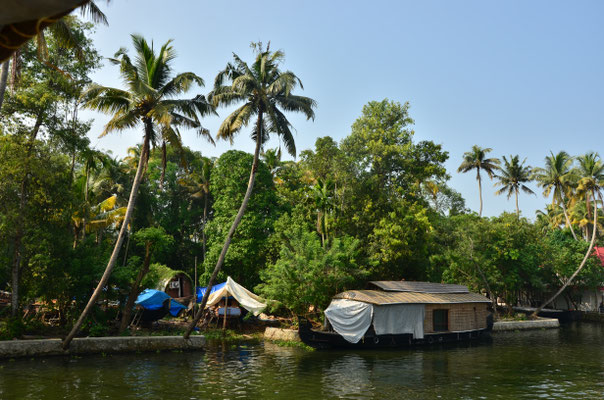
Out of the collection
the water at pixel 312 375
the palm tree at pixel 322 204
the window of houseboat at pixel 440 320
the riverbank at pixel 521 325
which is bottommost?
the water at pixel 312 375

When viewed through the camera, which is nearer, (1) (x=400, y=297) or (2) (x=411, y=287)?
(1) (x=400, y=297)

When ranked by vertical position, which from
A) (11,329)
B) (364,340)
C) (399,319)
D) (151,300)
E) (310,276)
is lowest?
(364,340)

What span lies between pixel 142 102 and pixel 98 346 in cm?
1066

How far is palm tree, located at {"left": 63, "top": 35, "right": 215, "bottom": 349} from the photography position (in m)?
18.4

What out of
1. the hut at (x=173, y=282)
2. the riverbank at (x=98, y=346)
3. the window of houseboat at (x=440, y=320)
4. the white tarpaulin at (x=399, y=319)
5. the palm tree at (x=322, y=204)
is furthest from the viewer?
the hut at (x=173, y=282)

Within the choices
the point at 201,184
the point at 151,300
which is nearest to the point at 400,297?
the point at 151,300

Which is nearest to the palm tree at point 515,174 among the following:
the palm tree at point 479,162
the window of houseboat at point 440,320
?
the palm tree at point 479,162

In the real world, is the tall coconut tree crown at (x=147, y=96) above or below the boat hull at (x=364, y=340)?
above

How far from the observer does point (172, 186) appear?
1766 inches

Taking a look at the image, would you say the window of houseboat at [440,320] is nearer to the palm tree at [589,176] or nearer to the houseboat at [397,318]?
the houseboat at [397,318]

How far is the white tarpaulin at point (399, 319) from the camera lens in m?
22.8

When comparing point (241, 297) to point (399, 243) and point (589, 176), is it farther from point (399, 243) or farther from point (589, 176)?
point (589, 176)

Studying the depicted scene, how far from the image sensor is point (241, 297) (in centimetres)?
2670

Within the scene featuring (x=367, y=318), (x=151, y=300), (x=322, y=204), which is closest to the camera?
(x=367, y=318)
